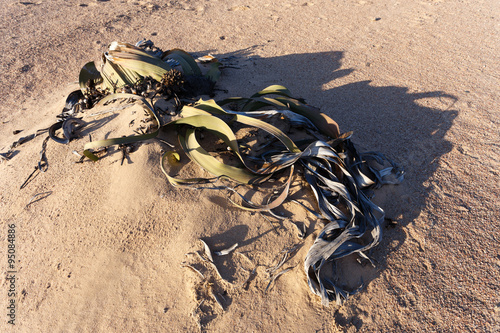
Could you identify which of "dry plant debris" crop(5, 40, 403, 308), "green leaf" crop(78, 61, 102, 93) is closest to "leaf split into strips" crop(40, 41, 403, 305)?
"dry plant debris" crop(5, 40, 403, 308)

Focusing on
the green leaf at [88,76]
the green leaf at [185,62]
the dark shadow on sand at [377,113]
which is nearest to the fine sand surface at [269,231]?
the dark shadow on sand at [377,113]

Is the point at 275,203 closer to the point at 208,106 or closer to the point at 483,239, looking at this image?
the point at 208,106

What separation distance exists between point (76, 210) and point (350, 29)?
455cm

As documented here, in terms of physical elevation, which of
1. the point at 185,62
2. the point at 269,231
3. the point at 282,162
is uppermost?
the point at 185,62

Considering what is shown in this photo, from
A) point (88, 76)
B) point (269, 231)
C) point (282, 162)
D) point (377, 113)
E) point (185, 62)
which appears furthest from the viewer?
point (88, 76)

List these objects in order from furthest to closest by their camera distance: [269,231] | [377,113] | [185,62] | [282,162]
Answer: [185,62]
[377,113]
[282,162]
[269,231]

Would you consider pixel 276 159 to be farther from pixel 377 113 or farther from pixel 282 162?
pixel 377 113

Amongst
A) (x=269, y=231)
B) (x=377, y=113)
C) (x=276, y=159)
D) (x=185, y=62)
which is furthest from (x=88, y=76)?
(x=377, y=113)

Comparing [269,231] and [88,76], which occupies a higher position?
[88,76]

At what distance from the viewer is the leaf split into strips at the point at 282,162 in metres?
1.99

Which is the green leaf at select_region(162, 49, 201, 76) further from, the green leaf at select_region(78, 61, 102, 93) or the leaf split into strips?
the green leaf at select_region(78, 61, 102, 93)

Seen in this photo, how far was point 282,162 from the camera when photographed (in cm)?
215

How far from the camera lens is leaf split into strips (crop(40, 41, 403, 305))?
1.99m

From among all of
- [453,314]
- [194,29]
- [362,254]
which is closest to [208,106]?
[362,254]
